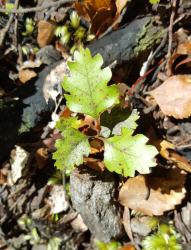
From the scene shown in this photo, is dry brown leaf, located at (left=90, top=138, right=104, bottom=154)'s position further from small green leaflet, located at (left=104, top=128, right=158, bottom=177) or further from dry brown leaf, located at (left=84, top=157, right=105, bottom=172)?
small green leaflet, located at (left=104, top=128, right=158, bottom=177)

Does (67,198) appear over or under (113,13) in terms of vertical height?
under

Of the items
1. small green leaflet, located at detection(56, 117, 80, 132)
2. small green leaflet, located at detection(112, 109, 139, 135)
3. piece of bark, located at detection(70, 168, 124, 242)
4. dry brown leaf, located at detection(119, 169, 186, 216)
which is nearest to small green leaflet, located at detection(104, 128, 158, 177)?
small green leaflet, located at detection(112, 109, 139, 135)

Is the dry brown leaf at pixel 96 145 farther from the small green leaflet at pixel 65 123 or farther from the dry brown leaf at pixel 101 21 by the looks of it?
the dry brown leaf at pixel 101 21

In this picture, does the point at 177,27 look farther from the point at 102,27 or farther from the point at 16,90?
the point at 16,90

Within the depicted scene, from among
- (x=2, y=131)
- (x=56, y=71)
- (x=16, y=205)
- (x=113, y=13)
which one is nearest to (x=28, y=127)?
(x=2, y=131)

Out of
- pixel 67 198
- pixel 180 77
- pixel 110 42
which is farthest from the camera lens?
pixel 67 198
